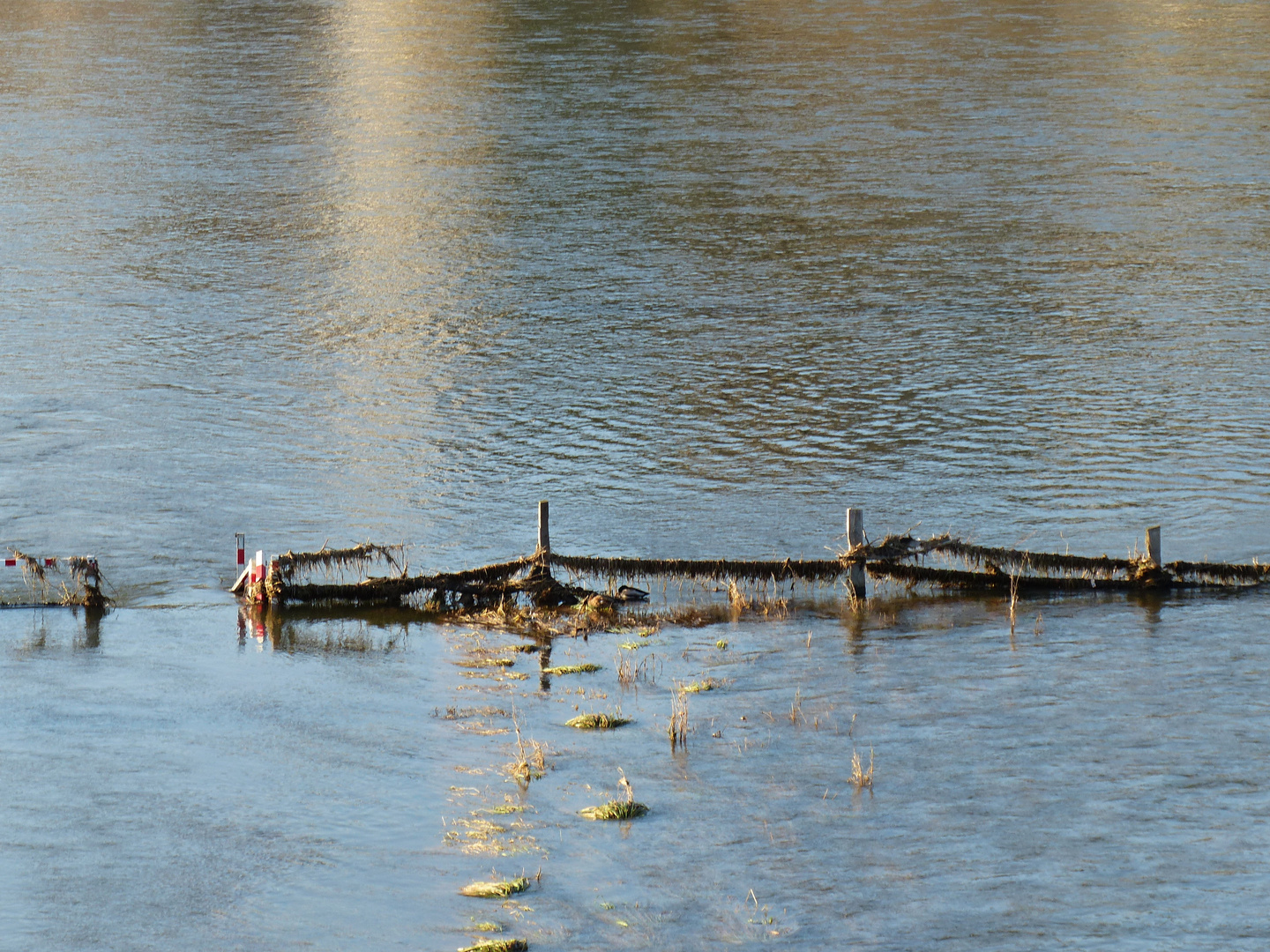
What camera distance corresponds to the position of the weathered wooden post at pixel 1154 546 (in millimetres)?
28625

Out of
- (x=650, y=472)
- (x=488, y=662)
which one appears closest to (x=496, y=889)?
(x=488, y=662)

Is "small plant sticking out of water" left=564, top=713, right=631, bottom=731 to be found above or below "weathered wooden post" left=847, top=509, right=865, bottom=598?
below

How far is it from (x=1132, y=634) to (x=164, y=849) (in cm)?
1521

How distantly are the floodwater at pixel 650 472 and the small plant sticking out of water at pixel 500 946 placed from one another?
42 cm

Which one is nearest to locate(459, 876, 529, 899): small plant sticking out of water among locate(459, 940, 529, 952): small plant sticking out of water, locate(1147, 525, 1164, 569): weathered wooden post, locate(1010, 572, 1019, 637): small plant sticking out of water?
locate(459, 940, 529, 952): small plant sticking out of water

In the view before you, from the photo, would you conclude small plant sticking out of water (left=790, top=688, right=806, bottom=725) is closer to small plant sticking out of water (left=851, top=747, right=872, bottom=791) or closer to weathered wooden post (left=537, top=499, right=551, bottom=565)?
small plant sticking out of water (left=851, top=747, right=872, bottom=791)

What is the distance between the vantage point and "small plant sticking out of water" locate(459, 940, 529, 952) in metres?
17.9

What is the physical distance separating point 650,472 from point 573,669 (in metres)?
12.5

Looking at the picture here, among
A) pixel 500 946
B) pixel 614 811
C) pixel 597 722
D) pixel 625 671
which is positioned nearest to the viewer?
pixel 500 946

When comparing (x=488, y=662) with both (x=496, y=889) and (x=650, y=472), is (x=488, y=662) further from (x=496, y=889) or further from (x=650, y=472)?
(x=650, y=472)

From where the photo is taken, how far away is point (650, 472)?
38.3m

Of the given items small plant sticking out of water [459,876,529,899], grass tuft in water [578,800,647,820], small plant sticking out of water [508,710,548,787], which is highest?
small plant sticking out of water [508,710,548,787]

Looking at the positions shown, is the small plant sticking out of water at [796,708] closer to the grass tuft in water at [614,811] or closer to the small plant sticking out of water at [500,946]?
the grass tuft in water at [614,811]

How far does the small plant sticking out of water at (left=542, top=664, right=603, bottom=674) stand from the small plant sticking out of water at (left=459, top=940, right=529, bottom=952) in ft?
26.9
